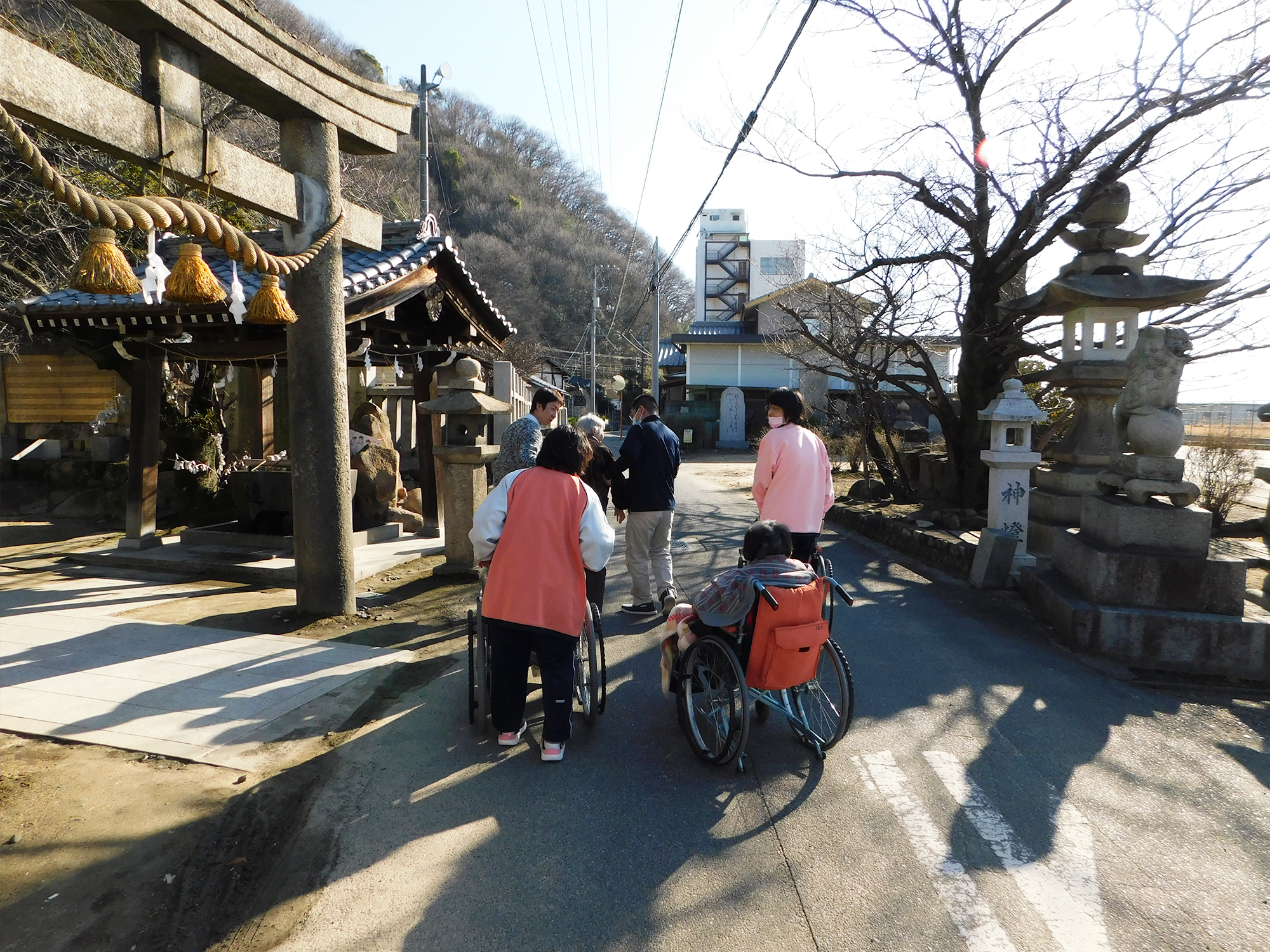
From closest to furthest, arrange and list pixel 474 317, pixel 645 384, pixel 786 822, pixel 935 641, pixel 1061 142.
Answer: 1. pixel 786 822
2. pixel 935 641
3. pixel 1061 142
4. pixel 474 317
5. pixel 645 384

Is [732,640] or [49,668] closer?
[732,640]

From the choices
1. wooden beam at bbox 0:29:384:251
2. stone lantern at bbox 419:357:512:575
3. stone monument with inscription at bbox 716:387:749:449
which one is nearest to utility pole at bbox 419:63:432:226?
stone lantern at bbox 419:357:512:575

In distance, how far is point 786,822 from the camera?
339 centimetres

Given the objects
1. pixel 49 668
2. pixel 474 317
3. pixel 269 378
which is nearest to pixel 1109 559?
pixel 49 668

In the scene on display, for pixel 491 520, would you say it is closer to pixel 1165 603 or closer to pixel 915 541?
pixel 1165 603

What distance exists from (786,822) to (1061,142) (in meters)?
9.28

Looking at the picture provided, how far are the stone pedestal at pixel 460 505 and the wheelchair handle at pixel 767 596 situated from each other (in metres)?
5.02

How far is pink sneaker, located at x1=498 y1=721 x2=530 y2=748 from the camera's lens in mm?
4113

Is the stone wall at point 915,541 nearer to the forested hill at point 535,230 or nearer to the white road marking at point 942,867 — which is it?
the white road marking at point 942,867

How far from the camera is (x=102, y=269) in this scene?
11.0 ft

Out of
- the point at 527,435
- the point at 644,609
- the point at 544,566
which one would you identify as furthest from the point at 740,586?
the point at 644,609

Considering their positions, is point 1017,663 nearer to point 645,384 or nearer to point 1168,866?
point 1168,866

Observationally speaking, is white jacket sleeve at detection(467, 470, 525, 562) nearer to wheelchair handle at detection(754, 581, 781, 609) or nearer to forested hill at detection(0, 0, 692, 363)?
wheelchair handle at detection(754, 581, 781, 609)

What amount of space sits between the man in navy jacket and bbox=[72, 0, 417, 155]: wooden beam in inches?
136
